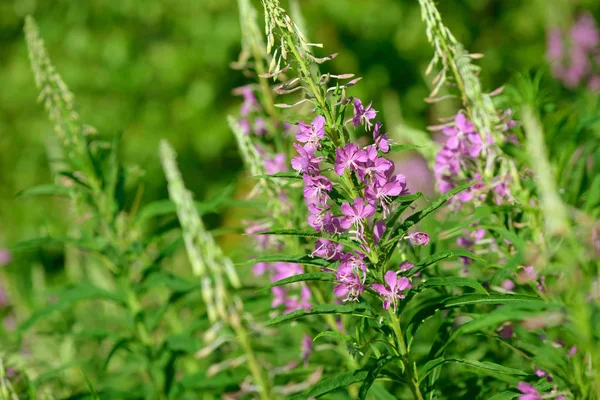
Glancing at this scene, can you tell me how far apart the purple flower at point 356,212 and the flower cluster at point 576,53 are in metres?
4.85

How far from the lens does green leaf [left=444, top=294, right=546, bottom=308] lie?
5.64 feet

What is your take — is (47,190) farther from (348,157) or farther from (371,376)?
(371,376)

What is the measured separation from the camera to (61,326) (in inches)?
150

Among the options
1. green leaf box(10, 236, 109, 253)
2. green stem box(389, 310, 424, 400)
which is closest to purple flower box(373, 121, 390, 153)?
green stem box(389, 310, 424, 400)

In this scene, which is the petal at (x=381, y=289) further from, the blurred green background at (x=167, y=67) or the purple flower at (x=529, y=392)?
the blurred green background at (x=167, y=67)

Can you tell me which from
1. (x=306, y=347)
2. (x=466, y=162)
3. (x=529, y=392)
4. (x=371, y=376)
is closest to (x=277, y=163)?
(x=306, y=347)

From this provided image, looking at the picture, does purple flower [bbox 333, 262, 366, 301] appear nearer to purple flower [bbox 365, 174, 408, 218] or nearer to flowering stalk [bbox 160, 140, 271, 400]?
purple flower [bbox 365, 174, 408, 218]

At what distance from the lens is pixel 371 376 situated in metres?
1.71

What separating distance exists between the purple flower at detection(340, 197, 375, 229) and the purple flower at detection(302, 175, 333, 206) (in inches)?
Result: 2.9

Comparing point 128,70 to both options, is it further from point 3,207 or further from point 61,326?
point 61,326

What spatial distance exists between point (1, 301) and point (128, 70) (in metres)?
5.31

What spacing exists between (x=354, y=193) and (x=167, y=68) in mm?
8415

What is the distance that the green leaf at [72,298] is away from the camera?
110 inches

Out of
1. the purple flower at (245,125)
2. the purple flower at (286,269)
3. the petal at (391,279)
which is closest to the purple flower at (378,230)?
the petal at (391,279)
